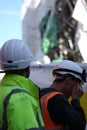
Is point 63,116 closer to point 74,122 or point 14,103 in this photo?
point 74,122

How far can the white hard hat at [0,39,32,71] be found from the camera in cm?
257

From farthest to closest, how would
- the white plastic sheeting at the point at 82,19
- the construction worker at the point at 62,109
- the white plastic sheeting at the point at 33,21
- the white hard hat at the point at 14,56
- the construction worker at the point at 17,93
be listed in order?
1. the white plastic sheeting at the point at 33,21
2. the white plastic sheeting at the point at 82,19
3. the construction worker at the point at 62,109
4. the white hard hat at the point at 14,56
5. the construction worker at the point at 17,93

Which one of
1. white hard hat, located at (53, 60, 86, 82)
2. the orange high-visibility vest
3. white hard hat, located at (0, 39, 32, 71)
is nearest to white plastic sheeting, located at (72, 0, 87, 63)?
white hard hat, located at (53, 60, 86, 82)

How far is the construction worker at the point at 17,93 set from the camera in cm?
227

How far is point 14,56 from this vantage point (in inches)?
102

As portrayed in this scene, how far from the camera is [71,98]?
10.6ft

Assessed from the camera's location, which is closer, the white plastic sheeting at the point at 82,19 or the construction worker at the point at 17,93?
the construction worker at the point at 17,93

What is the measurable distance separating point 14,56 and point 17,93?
0.32 meters

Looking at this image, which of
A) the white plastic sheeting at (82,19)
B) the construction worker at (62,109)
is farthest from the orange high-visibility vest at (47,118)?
the white plastic sheeting at (82,19)

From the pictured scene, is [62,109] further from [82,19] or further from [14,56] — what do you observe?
[82,19]

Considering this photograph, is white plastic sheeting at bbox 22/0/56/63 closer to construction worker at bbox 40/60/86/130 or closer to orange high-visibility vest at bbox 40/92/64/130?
construction worker at bbox 40/60/86/130

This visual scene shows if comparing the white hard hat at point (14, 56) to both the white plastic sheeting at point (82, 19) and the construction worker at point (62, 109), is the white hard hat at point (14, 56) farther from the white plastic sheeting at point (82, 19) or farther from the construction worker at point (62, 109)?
the white plastic sheeting at point (82, 19)

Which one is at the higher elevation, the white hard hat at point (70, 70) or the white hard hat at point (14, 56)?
the white hard hat at point (14, 56)

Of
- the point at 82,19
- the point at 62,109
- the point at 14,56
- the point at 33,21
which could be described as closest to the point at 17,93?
the point at 14,56
